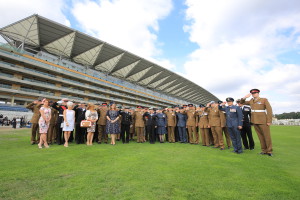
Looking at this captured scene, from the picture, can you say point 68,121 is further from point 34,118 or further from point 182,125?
point 182,125

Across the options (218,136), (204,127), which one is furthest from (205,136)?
(218,136)

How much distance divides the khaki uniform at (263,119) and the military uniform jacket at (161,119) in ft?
12.6

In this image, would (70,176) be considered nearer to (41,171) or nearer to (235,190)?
(41,171)

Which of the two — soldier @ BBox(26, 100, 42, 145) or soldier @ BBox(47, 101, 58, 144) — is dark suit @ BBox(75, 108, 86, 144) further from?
soldier @ BBox(26, 100, 42, 145)

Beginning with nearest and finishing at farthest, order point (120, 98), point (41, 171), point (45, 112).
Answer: point (41, 171)
point (45, 112)
point (120, 98)

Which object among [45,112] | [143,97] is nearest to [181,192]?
[45,112]

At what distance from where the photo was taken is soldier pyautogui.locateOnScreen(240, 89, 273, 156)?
493cm

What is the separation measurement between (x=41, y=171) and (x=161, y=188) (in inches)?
90.5

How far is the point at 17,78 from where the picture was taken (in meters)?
31.2

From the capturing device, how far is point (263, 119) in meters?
5.08

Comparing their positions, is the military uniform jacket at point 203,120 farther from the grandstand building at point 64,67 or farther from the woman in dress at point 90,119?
the grandstand building at point 64,67

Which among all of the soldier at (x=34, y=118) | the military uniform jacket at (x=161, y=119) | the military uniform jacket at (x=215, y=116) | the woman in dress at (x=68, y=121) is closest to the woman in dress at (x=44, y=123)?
the woman in dress at (x=68, y=121)

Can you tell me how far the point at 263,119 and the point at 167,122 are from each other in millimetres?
4125

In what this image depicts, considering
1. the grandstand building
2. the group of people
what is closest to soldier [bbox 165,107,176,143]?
the group of people
